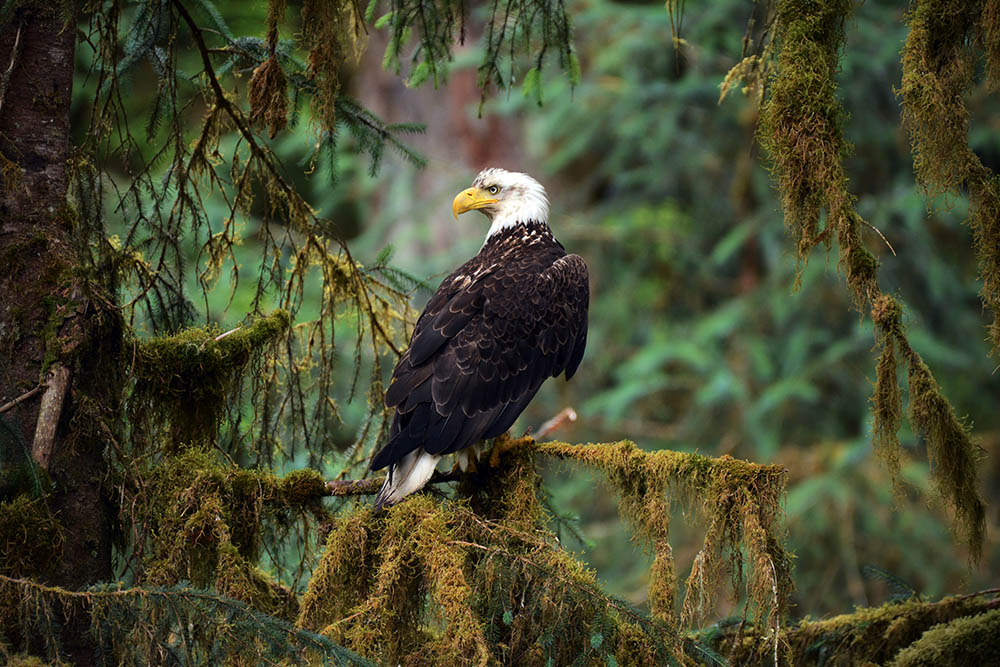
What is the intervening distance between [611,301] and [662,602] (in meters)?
8.21

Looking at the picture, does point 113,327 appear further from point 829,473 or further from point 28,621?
point 829,473

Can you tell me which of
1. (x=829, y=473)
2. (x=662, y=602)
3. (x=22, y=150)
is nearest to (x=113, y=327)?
(x=22, y=150)

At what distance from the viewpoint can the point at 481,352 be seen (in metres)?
4.51

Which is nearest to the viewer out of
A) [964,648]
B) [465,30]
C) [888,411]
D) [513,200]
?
[888,411]

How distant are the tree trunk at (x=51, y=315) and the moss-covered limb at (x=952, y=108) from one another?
2716 millimetres

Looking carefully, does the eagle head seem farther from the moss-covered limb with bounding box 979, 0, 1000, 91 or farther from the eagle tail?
the moss-covered limb with bounding box 979, 0, 1000, 91

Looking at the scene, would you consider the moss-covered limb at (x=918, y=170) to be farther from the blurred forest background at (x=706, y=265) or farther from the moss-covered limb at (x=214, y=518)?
the blurred forest background at (x=706, y=265)

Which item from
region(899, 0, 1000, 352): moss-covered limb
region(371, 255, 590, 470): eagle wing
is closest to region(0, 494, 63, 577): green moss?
region(371, 255, 590, 470): eagle wing

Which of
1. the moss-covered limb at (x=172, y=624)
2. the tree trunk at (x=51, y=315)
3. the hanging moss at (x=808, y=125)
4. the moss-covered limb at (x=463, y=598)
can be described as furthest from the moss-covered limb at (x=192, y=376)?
the hanging moss at (x=808, y=125)

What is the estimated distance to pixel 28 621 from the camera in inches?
102

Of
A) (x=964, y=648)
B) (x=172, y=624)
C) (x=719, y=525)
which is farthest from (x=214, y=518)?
(x=964, y=648)

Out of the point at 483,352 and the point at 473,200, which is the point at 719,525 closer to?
the point at 483,352

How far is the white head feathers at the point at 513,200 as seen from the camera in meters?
5.68

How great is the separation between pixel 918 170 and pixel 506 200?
2769 mm
